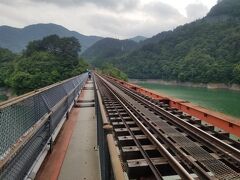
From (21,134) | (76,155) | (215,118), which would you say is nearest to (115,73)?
(215,118)

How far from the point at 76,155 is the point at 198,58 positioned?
141734mm

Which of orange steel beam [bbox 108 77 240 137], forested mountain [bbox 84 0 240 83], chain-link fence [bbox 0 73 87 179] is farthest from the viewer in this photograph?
forested mountain [bbox 84 0 240 83]

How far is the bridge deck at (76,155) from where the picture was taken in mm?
5840

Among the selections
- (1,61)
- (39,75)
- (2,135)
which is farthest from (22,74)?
(2,135)

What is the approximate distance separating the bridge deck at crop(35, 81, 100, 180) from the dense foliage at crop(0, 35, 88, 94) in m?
77.0

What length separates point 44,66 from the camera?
93625mm

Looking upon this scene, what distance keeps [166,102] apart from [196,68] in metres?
123

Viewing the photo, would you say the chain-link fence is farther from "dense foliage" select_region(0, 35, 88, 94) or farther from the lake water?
"dense foliage" select_region(0, 35, 88, 94)

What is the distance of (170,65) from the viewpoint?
161 metres

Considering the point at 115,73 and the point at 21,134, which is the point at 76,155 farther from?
the point at 115,73

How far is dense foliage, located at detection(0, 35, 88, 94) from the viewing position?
84750mm

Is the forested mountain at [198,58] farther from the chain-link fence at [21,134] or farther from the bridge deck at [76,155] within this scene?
the chain-link fence at [21,134]

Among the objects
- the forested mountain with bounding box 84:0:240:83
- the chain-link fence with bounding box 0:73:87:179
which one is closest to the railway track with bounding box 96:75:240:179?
the chain-link fence with bounding box 0:73:87:179

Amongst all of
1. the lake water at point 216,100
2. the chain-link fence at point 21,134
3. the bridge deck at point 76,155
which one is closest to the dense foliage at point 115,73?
the lake water at point 216,100
